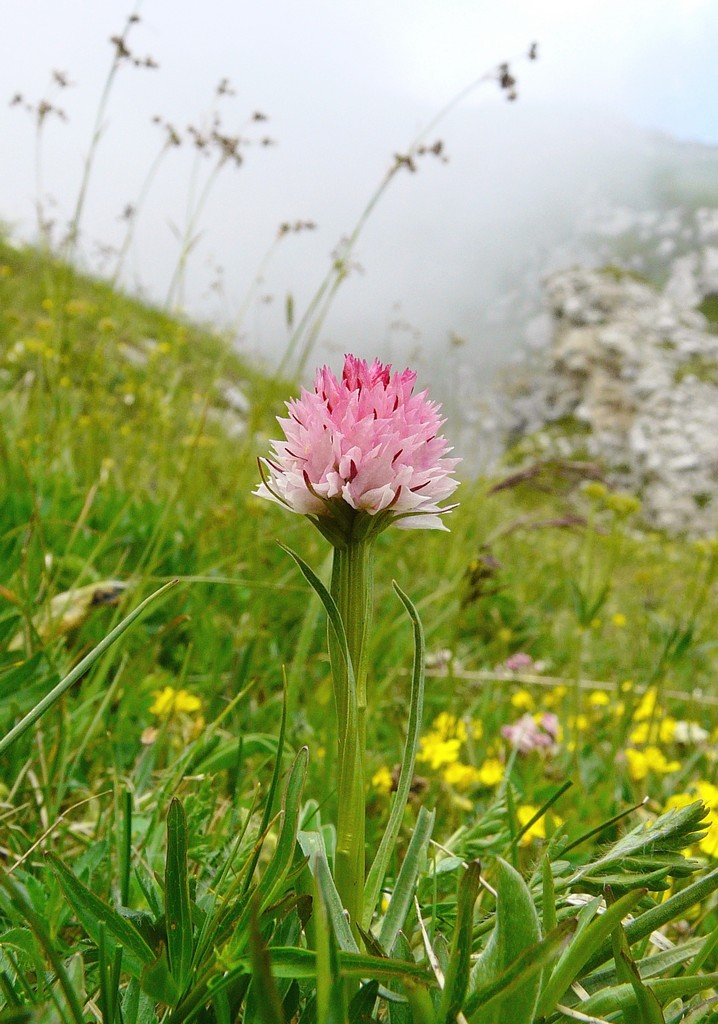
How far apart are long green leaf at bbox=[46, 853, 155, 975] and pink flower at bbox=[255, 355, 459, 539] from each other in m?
0.36

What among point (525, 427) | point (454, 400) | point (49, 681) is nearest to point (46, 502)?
point (49, 681)

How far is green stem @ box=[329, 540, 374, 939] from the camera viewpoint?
62 centimetres

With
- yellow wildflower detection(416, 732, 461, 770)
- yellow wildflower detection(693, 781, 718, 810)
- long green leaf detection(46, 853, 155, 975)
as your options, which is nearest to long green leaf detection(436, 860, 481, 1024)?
long green leaf detection(46, 853, 155, 975)

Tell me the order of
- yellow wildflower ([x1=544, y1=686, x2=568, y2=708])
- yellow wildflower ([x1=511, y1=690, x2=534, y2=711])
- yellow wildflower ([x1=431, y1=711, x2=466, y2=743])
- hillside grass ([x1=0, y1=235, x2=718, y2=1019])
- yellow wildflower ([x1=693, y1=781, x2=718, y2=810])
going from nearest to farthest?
1. hillside grass ([x1=0, y1=235, x2=718, y2=1019])
2. yellow wildflower ([x1=693, y1=781, x2=718, y2=810])
3. yellow wildflower ([x1=431, y1=711, x2=466, y2=743])
4. yellow wildflower ([x1=511, y1=690, x2=534, y2=711])
5. yellow wildflower ([x1=544, y1=686, x2=568, y2=708])

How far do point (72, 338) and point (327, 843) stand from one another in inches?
97.3

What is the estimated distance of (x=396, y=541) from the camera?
2.71 metres

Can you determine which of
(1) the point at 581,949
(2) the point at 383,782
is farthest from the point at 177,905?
(2) the point at 383,782

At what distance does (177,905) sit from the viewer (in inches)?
22.8

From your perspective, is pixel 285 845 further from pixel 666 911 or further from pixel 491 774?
pixel 491 774

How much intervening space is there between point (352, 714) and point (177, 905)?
8.3 inches

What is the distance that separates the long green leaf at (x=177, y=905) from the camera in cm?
57

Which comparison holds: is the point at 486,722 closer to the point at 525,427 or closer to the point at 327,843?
the point at 327,843

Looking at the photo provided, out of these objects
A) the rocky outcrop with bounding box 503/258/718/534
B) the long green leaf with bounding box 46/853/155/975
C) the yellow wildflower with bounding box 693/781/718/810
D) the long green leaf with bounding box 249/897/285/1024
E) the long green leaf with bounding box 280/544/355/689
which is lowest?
the long green leaf with bounding box 46/853/155/975

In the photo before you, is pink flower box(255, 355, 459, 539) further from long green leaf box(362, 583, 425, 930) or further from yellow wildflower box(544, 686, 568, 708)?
yellow wildflower box(544, 686, 568, 708)
